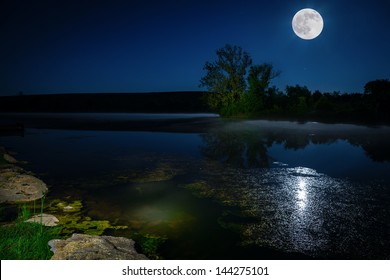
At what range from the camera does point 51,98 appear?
144500mm

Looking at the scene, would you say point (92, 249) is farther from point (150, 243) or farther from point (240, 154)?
point (240, 154)

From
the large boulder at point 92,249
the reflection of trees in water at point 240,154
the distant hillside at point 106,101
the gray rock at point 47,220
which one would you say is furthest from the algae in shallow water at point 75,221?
the distant hillside at point 106,101

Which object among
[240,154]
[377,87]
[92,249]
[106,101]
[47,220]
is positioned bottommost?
[240,154]

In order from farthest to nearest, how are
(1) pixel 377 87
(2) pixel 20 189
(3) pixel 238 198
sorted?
(1) pixel 377 87 < (2) pixel 20 189 < (3) pixel 238 198

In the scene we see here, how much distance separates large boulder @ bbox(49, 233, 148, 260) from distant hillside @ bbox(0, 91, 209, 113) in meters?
115

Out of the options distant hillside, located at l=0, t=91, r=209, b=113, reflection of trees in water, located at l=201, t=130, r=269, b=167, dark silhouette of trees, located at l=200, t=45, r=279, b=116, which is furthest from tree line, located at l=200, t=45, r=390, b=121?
distant hillside, located at l=0, t=91, r=209, b=113

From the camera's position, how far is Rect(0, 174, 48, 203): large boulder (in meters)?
8.01

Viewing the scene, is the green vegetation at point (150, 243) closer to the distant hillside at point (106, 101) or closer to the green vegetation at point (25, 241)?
the green vegetation at point (25, 241)

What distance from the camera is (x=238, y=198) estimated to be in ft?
26.9

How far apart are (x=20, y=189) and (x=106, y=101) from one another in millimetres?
135552

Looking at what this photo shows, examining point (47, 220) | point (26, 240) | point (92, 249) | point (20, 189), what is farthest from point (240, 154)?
point (26, 240)

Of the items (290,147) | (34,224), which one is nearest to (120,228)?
(34,224)

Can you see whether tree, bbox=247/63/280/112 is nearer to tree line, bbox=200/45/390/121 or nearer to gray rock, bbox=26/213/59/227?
tree line, bbox=200/45/390/121

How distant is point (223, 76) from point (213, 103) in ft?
18.1
